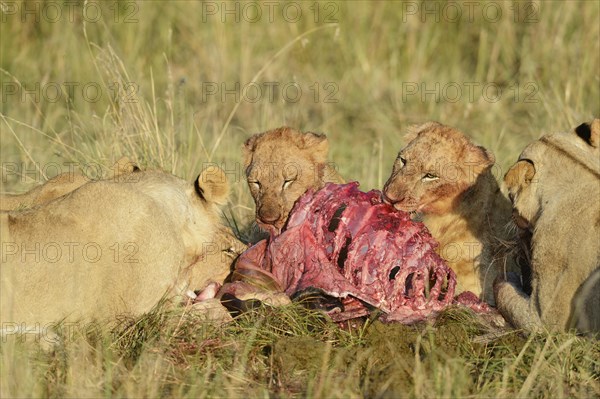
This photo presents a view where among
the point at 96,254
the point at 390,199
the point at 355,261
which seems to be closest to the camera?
the point at 96,254

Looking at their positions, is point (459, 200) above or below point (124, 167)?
below

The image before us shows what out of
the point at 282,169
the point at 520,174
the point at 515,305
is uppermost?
the point at 520,174

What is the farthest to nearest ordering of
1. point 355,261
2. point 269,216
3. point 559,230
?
point 269,216, point 355,261, point 559,230

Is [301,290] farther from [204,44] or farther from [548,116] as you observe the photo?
[204,44]

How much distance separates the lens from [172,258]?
501 cm

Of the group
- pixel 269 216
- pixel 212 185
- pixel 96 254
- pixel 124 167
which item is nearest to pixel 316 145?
pixel 269 216

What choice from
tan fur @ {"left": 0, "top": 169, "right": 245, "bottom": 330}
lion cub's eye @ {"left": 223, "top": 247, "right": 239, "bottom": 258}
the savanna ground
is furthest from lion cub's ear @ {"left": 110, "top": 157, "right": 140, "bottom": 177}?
the savanna ground

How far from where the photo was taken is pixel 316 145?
6270mm

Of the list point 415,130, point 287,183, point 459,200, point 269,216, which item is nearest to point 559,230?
point 459,200

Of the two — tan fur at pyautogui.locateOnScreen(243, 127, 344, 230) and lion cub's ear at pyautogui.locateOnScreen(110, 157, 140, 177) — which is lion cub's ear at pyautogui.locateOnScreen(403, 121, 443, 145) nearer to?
tan fur at pyautogui.locateOnScreen(243, 127, 344, 230)

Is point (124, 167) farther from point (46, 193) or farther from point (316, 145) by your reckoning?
point (316, 145)

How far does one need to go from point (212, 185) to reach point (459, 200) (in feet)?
4.68

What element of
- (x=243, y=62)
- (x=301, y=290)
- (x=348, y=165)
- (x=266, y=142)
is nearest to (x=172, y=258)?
(x=301, y=290)

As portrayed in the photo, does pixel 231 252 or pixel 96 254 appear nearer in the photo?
pixel 96 254
